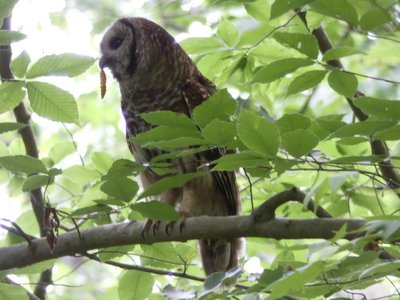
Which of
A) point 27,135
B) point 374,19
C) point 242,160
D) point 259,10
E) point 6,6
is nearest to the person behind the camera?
point 374,19

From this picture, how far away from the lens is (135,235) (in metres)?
2.78

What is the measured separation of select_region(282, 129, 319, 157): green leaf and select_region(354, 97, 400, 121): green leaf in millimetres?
187

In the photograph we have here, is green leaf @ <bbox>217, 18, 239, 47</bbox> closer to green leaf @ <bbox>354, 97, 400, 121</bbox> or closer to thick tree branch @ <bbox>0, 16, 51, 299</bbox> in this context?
thick tree branch @ <bbox>0, 16, 51, 299</bbox>

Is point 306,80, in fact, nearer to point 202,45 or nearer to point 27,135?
point 202,45

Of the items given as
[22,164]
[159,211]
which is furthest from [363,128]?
[22,164]

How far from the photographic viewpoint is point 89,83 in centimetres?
919

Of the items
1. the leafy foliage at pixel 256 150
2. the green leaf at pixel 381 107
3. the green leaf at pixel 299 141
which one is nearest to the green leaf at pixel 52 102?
the leafy foliage at pixel 256 150

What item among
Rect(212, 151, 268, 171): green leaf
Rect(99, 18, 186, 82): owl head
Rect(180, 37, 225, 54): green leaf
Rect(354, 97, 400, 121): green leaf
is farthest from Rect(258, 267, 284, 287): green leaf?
Rect(99, 18, 186, 82): owl head

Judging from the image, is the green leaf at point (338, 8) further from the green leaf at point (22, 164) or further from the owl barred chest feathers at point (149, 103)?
the owl barred chest feathers at point (149, 103)

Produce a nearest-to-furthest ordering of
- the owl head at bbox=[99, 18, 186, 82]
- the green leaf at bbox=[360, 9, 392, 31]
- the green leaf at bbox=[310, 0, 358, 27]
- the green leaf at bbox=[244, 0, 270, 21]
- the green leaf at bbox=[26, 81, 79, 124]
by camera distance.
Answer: the green leaf at bbox=[360, 9, 392, 31]
the green leaf at bbox=[310, 0, 358, 27]
the green leaf at bbox=[26, 81, 79, 124]
the green leaf at bbox=[244, 0, 270, 21]
the owl head at bbox=[99, 18, 186, 82]

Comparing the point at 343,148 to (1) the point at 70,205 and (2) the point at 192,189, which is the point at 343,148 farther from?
(1) the point at 70,205

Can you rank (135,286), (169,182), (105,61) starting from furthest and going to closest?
(105,61)
(135,286)
(169,182)

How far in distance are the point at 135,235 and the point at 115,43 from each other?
1751mm

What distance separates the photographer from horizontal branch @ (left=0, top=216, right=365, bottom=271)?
2428 mm
